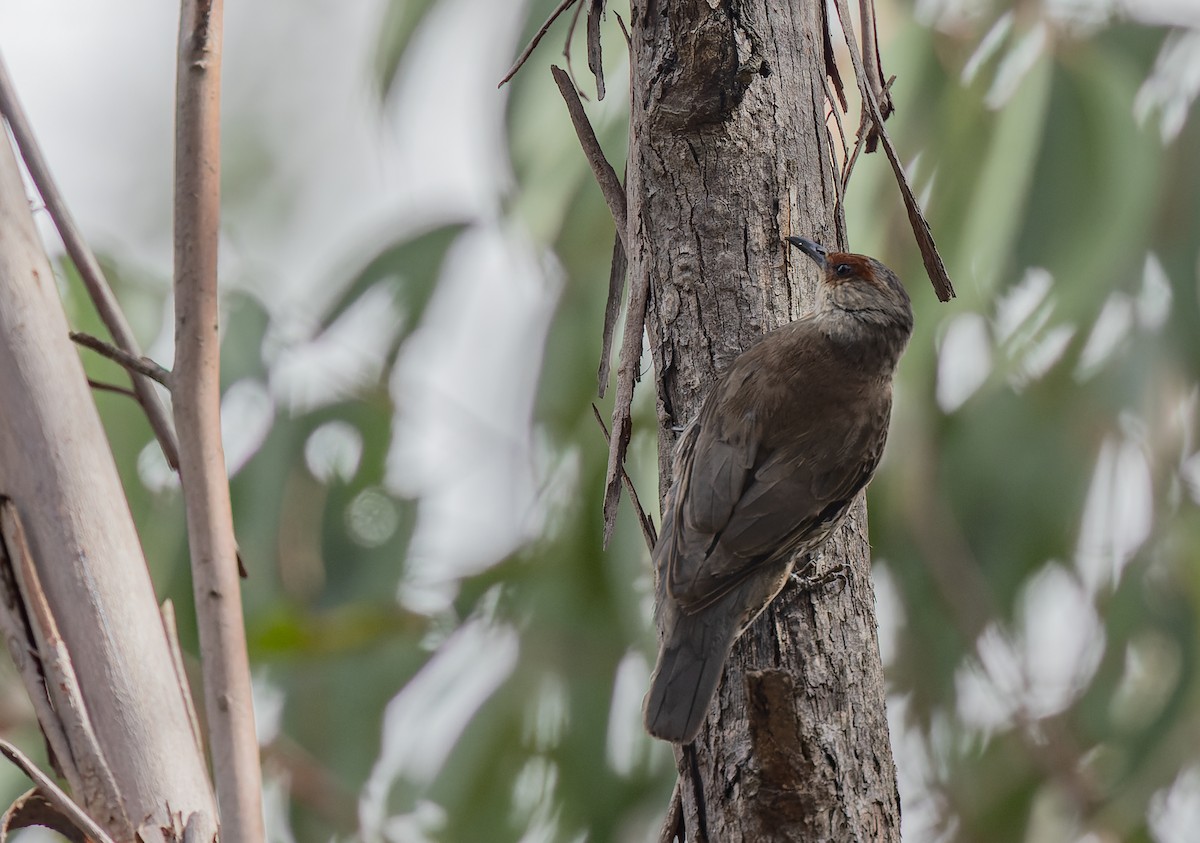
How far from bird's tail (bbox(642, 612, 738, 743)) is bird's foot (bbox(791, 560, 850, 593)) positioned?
119 millimetres

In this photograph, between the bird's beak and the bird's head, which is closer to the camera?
the bird's beak

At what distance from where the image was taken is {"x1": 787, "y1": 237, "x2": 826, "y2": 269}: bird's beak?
1.97 m

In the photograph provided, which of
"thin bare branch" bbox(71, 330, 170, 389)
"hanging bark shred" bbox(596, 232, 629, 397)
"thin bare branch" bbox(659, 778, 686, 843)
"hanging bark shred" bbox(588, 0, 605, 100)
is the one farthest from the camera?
"hanging bark shred" bbox(596, 232, 629, 397)

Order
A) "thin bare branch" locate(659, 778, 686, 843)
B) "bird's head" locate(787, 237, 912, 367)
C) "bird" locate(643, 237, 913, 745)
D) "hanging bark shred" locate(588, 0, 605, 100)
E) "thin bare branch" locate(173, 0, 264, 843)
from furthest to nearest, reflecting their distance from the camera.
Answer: "bird's head" locate(787, 237, 912, 367), "hanging bark shred" locate(588, 0, 605, 100), "bird" locate(643, 237, 913, 745), "thin bare branch" locate(659, 778, 686, 843), "thin bare branch" locate(173, 0, 264, 843)

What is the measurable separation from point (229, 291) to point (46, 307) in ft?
9.45

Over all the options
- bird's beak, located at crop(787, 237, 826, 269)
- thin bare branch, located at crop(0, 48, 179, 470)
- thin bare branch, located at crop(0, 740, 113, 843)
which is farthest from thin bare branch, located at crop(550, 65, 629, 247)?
thin bare branch, located at crop(0, 740, 113, 843)

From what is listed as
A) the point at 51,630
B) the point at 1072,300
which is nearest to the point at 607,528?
the point at 51,630

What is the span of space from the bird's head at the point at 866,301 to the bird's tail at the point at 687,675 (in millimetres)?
727

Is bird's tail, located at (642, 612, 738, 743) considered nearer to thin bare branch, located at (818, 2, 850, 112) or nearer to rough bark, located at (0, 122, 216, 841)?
rough bark, located at (0, 122, 216, 841)

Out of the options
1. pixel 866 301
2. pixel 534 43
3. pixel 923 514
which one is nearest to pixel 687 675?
pixel 534 43

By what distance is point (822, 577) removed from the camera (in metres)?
1.91

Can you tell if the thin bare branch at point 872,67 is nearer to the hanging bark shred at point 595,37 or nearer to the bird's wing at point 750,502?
the hanging bark shred at point 595,37

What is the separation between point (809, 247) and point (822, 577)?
0.49 meters

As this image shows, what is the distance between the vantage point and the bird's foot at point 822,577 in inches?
73.9
